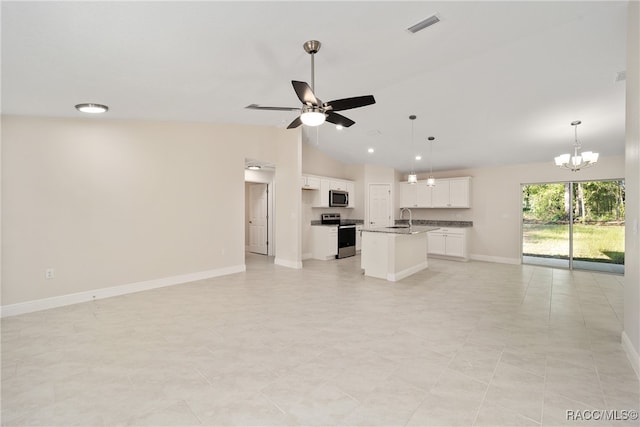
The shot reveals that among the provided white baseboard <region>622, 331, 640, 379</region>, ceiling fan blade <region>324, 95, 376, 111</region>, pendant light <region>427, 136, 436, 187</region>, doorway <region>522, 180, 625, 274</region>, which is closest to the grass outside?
doorway <region>522, 180, 625, 274</region>

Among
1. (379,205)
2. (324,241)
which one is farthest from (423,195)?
(324,241)

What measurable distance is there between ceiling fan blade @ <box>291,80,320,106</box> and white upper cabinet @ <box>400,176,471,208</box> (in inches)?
232

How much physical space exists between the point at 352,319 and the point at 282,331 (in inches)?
32.5

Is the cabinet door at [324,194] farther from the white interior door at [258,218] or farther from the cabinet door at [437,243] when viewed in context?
the cabinet door at [437,243]

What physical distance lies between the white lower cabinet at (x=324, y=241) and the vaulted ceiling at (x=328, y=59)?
10.2 ft

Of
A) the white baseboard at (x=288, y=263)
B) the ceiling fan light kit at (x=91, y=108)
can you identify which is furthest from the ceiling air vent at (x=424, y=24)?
the white baseboard at (x=288, y=263)

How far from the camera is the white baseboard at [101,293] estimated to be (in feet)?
11.6

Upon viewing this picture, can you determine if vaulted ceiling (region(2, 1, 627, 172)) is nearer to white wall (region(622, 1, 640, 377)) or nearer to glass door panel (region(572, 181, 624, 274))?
white wall (region(622, 1, 640, 377))

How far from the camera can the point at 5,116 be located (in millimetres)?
A: 3461

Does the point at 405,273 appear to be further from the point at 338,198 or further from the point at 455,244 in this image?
the point at 338,198

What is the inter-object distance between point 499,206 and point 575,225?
1.46 metres

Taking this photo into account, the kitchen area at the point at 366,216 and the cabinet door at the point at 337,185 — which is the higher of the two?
the cabinet door at the point at 337,185

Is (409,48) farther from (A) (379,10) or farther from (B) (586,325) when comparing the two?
(B) (586,325)

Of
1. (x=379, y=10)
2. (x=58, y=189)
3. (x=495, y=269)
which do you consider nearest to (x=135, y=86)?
(x=58, y=189)
